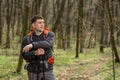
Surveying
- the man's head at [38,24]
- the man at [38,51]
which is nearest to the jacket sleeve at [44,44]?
the man at [38,51]

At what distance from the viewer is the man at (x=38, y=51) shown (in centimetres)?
584

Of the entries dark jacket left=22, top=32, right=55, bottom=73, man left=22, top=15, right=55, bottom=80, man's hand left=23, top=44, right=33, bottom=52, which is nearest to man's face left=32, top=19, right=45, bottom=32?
man left=22, top=15, right=55, bottom=80

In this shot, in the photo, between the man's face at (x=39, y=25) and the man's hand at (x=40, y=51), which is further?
the man's face at (x=39, y=25)

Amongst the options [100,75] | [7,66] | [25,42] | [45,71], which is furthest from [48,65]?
[7,66]

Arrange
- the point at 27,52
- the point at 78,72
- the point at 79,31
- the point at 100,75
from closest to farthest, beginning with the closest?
1. the point at 27,52
2. the point at 100,75
3. the point at 78,72
4. the point at 79,31

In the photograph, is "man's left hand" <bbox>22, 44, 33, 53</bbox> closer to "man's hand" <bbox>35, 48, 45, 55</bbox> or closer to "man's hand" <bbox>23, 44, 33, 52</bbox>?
"man's hand" <bbox>23, 44, 33, 52</bbox>

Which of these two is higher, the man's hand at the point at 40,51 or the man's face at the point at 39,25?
the man's face at the point at 39,25

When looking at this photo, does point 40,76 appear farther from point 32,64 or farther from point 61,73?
point 61,73

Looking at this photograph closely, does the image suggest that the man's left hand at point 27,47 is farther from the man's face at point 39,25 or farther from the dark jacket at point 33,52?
the man's face at point 39,25

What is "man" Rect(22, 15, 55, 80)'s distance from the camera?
5.84 metres

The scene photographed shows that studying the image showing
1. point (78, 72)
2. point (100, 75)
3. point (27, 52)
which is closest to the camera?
point (27, 52)

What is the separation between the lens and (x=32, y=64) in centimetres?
601

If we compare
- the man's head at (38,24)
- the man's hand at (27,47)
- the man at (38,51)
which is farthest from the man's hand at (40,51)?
the man's head at (38,24)

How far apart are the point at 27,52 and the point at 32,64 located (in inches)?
11.1
